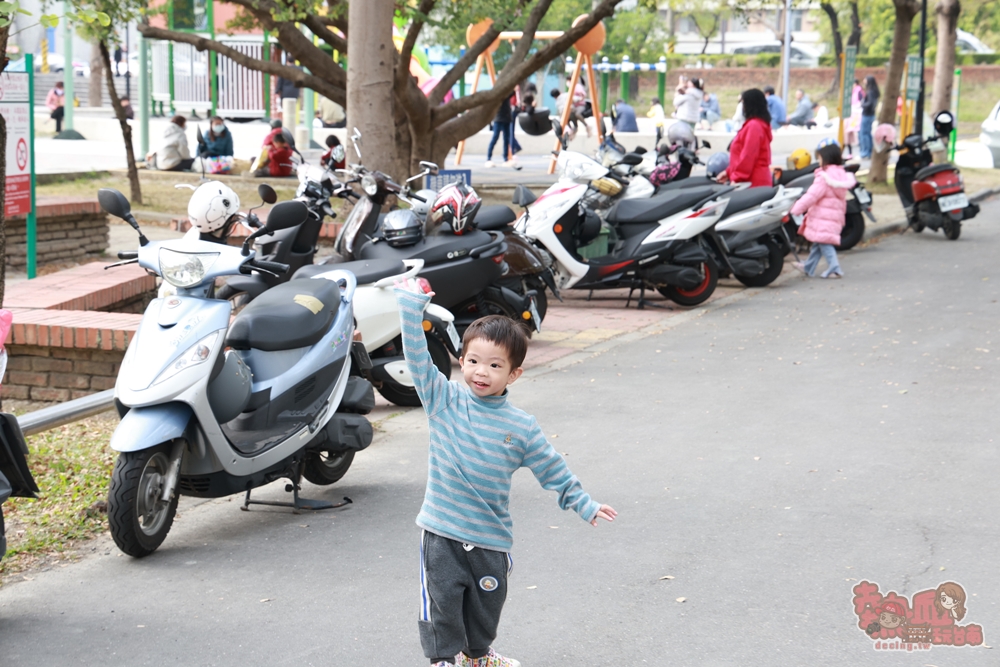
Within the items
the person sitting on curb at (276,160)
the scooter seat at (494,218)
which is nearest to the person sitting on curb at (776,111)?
the person sitting on curb at (276,160)

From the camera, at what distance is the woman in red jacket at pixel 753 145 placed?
12.9m

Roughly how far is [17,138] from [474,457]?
783 centimetres

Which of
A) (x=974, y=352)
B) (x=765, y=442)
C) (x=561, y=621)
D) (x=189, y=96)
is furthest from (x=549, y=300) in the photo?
(x=189, y=96)

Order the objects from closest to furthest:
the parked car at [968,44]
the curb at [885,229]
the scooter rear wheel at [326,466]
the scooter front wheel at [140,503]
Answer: the scooter front wheel at [140,503], the scooter rear wheel at [326,466], the curb at [885,229], the parked car at [968,44]

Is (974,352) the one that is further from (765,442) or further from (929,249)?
(929,249)

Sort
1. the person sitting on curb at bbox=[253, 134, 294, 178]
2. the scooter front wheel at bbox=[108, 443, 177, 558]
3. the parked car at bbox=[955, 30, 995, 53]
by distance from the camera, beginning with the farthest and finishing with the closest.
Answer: the parked car at bbox=[955, 30, 995, 53]
the person sitting on curb at bbox=[253, 134, 294, 178]
the scooter front wheel at bbox=[108, 443, 177, 558]

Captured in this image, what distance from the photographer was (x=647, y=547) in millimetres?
5031

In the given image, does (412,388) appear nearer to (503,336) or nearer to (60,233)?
(503,336)

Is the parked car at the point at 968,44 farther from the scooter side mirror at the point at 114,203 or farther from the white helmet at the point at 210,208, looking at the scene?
the scooter side mirror at the point at 114,203

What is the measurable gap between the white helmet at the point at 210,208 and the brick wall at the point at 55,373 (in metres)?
1.76

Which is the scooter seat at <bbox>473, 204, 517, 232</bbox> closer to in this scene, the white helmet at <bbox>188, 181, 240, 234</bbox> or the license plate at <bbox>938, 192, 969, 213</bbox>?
the white helmet at <bbox>188, 181, 240, 234</bbox>

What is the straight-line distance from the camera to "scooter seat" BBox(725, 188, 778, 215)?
11875 millimetres

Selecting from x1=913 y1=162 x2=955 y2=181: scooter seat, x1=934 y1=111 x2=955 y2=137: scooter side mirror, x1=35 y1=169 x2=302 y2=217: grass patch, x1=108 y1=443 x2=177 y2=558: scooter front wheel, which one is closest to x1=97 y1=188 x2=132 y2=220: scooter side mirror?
x1=108 y1=443 x2=177 y2=558: scooter front wheel

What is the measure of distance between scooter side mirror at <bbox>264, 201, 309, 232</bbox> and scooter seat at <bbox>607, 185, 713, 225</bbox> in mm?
6456
